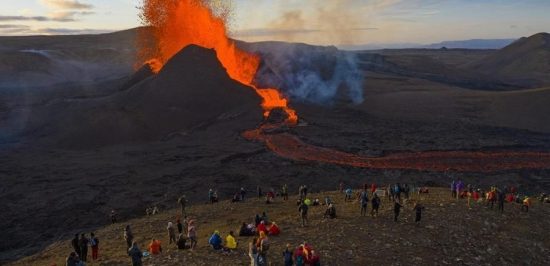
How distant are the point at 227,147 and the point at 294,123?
1171 centimetres

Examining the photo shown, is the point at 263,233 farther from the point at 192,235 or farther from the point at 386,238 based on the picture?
the point at 386,238

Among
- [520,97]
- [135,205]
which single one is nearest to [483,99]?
[520,97]

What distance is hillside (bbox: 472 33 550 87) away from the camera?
144 m

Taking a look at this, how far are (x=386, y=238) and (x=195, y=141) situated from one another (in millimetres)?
36757

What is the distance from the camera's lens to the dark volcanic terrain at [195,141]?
39.9m

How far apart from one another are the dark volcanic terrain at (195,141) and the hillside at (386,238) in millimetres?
8525

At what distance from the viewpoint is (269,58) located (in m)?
91.8

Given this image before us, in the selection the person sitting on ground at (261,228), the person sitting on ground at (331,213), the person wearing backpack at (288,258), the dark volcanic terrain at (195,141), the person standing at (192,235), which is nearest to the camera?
the person wearing backpack at (288,258)

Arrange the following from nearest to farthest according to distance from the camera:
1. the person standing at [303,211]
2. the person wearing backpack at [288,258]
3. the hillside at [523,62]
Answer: the person wearing backpack at [288,258] < the person standing at [303,211] < the hillside at [523,62]

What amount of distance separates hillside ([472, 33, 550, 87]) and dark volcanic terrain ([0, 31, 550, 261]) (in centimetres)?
6765

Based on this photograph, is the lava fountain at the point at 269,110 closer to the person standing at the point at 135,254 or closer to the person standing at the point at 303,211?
the person standing at the point at 303,211

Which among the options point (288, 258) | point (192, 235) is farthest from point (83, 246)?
point (288, 258)

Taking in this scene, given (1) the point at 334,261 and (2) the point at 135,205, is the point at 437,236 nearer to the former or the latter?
(1) the point at 334,261

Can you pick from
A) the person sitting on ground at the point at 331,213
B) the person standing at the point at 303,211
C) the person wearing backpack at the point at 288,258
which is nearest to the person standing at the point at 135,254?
the person wearing backpack at the point at 288,258
